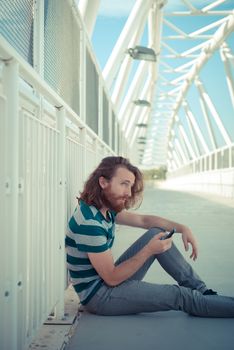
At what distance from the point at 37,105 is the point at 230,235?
17.2 ft

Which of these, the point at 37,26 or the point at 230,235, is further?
the point at 230,235

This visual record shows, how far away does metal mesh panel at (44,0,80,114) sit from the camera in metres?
3.33

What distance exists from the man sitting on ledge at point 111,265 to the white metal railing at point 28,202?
16 cm

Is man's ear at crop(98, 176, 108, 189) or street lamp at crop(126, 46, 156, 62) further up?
street lamp at crop(126, 46, 156, 62)

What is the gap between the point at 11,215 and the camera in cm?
206

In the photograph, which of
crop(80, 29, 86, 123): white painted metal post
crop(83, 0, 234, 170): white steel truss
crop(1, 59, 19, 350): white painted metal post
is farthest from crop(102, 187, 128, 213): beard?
crop(83, 0, 234, 170): white steel truss

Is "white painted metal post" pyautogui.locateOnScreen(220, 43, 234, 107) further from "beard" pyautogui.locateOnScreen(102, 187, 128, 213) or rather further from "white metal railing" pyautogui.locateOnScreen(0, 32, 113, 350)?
"beard" pyautogui.locateOnScreen(102, 187, 128, 213)

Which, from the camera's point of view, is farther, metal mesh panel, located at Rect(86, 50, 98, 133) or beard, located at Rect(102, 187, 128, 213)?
metal mesh panel, located at Rect(86, 50, 98, 133)

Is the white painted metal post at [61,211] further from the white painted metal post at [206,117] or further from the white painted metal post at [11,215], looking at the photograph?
the white painted metal post at [206,117]

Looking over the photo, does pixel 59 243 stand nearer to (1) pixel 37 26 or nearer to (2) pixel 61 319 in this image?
(2) pixel 61 319

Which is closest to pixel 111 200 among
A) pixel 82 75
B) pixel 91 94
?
pixel 82 75

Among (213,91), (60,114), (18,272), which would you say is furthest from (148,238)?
(213,91)

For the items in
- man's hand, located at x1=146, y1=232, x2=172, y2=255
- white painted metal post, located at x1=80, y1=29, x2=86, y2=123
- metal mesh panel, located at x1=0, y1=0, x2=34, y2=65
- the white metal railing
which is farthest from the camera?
white painted metal post, located at x1=80, y1=29, x2=86, y2=123

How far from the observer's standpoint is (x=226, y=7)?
73.4 feet
